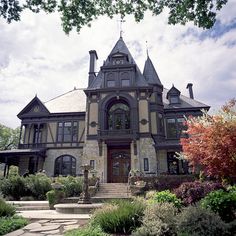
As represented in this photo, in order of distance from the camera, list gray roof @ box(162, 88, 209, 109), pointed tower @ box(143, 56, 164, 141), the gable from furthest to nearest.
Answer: the gable
gray roof @ box(162, 88, 209, 109)
pointed tower @ box(143, 56, 164, 141)

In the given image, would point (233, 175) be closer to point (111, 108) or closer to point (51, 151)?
point (111, 108)

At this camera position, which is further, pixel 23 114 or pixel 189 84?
pixel 189 84

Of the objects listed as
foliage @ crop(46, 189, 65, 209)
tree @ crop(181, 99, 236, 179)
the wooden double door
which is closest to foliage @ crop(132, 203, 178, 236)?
tree @ crop(181, 99, 236, 179)

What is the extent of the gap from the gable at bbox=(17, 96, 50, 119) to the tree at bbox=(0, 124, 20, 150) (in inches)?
948

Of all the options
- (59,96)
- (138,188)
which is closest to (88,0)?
(138,188)

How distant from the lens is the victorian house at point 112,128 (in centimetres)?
2258

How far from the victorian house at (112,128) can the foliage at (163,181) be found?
11.7 ft

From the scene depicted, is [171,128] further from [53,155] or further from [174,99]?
[53,155]

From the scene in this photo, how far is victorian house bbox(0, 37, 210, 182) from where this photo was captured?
22578 millimetres

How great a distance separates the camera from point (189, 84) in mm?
31031

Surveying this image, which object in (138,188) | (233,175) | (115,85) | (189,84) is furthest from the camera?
(189,84)

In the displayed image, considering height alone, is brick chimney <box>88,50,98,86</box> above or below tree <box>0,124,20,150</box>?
above

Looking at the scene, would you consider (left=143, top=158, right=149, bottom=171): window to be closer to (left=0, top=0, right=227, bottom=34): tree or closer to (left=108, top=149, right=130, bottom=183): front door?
(left=108, top=149, right=130, bottom=183): front door

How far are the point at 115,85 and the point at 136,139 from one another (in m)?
A: 6.25
